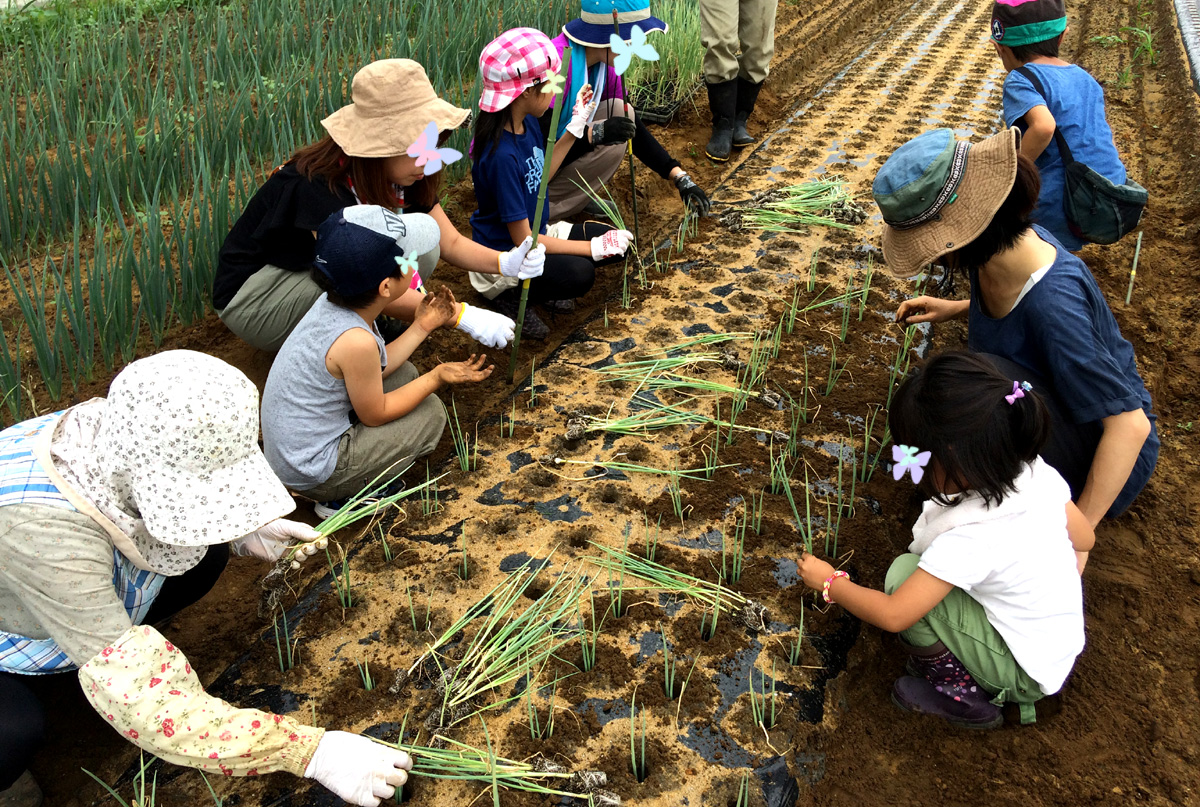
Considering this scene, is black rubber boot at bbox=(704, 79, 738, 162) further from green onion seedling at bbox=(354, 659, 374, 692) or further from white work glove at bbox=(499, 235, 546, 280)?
green onion seedling at bbox=(354, 659, 374, 692)

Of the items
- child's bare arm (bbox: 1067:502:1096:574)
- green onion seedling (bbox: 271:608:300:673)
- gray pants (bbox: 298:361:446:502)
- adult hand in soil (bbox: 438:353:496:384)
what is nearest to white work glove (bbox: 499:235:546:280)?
adult hand in soil (bbox: 438:353:496:384)

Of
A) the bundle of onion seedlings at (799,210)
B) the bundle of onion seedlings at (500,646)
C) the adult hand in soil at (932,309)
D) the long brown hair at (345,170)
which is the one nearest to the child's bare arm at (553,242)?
the long brown hair at (345,170)

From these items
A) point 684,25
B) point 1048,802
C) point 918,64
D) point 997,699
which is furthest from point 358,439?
point 918,64

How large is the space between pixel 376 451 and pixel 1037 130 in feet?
6.71

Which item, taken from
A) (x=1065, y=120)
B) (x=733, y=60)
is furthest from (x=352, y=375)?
(x=733, y=60)

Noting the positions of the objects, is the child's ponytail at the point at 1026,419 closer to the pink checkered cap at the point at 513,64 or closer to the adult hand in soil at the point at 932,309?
the adult hand in soil at the point at 932,309

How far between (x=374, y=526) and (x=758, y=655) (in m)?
0.99

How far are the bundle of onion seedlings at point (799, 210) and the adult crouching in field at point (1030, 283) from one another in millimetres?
1526

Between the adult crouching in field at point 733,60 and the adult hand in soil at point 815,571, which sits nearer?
the adult hand in soil at point 815,571

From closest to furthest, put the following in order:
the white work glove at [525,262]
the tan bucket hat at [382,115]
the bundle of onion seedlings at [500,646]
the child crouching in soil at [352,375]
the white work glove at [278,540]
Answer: the bundle of onion seedlings at [500,646] → the white work glove at [278,540] → the child crouching in soil at [352,375] → the tan bucket hat at [382,115] → the white work glove at [525,262]

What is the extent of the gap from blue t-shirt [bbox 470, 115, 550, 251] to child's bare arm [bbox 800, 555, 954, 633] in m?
1.61

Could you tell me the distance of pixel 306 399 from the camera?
6.65 feet

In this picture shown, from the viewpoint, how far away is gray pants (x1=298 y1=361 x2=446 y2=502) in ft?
7.00

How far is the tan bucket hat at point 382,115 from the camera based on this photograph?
2229 mm
